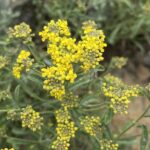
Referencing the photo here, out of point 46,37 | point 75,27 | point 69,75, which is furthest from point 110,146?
point 75,27

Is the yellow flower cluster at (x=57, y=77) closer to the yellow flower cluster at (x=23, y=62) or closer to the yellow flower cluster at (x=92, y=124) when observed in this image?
the yellow flower cluster at (x=23, y=62)

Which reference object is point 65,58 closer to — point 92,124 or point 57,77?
point 57,77

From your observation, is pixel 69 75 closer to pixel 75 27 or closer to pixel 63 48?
pixel 63 48

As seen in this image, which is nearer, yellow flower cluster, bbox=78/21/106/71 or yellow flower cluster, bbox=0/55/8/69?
yellow flower cluster, bbox=78/21/106/71

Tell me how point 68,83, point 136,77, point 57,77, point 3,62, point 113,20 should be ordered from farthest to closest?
point 136,77 → point 113,20 → point 3,62 → point 68,83 → point 57,77

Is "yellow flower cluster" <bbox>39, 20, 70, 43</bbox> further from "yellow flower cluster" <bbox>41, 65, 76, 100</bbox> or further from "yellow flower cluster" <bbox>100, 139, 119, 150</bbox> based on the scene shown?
"yellow flower cluster" <bbox>100, 139, 119, 150</bbox>

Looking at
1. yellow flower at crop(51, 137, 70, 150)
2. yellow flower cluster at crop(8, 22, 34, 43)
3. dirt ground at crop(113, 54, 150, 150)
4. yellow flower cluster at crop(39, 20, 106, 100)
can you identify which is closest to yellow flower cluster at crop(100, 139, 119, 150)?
yellow flower at crop(51, 137, 70, 150)

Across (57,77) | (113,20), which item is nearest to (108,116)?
(57,77)
